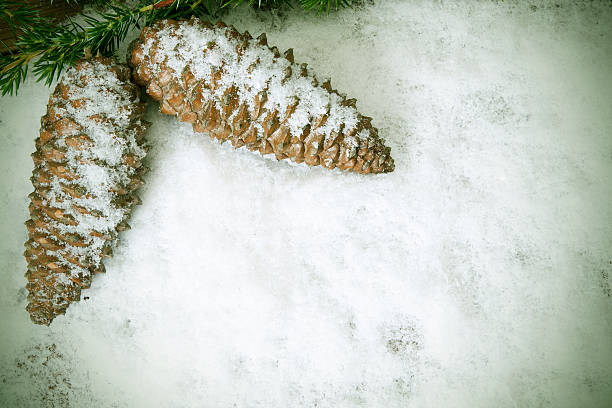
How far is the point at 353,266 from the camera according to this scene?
853 millimetres

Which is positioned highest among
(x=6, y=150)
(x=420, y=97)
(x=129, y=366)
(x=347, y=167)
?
(x=420, y=97)

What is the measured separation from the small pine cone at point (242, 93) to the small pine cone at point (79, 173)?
69 millimetres

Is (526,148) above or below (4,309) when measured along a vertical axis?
above

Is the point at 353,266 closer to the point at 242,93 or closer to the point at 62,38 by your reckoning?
the point at 242,93

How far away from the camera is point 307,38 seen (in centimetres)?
88

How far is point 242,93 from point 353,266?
42cm

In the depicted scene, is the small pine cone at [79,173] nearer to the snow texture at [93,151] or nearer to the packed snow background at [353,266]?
the snow texture at [93,151]

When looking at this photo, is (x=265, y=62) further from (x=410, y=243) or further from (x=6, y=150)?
(x=6, y=150)

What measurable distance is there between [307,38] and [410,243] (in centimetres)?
50

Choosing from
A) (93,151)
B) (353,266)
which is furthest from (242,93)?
(353,266)

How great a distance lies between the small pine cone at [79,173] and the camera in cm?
69

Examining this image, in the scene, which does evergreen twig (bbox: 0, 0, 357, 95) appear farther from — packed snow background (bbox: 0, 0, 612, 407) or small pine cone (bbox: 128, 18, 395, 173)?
packed snow background (bbox: 0, 0, 612, 407)

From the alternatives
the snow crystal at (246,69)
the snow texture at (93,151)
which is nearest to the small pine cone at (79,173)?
the snow texture at (93,151)

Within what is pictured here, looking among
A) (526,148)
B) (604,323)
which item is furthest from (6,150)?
(604,323)
